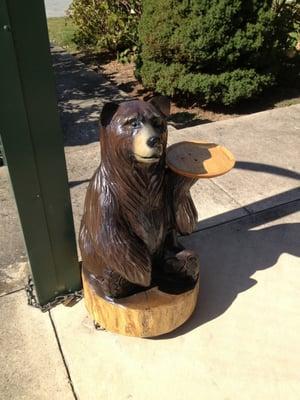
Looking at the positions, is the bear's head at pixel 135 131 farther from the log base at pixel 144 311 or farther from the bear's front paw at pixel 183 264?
the log base at pixel 144 311

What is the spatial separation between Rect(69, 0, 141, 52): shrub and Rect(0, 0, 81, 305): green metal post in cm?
620

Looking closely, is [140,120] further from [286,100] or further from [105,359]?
[286,100]

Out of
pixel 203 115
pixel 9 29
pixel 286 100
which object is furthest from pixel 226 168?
pixel 286 100

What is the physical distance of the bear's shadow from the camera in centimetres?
250

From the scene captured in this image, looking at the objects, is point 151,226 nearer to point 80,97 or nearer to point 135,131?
point 135,131

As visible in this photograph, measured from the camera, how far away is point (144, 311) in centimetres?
214

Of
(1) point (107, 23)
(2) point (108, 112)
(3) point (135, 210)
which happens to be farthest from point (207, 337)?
(1) point (107, 23)

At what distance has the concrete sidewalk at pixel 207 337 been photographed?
206 cm

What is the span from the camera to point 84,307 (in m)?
2.51

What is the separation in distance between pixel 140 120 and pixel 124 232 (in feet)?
1.80

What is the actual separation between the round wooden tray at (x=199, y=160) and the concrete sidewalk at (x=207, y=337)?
96cm

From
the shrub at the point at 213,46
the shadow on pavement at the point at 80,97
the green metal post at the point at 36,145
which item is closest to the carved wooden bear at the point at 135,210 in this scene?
the green metal post at the point at 36,145

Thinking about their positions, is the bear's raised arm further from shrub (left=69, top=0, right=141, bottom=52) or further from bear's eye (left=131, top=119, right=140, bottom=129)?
shrub (left=69, top=0, right=141, bottom=52)

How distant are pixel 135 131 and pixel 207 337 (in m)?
1.24
